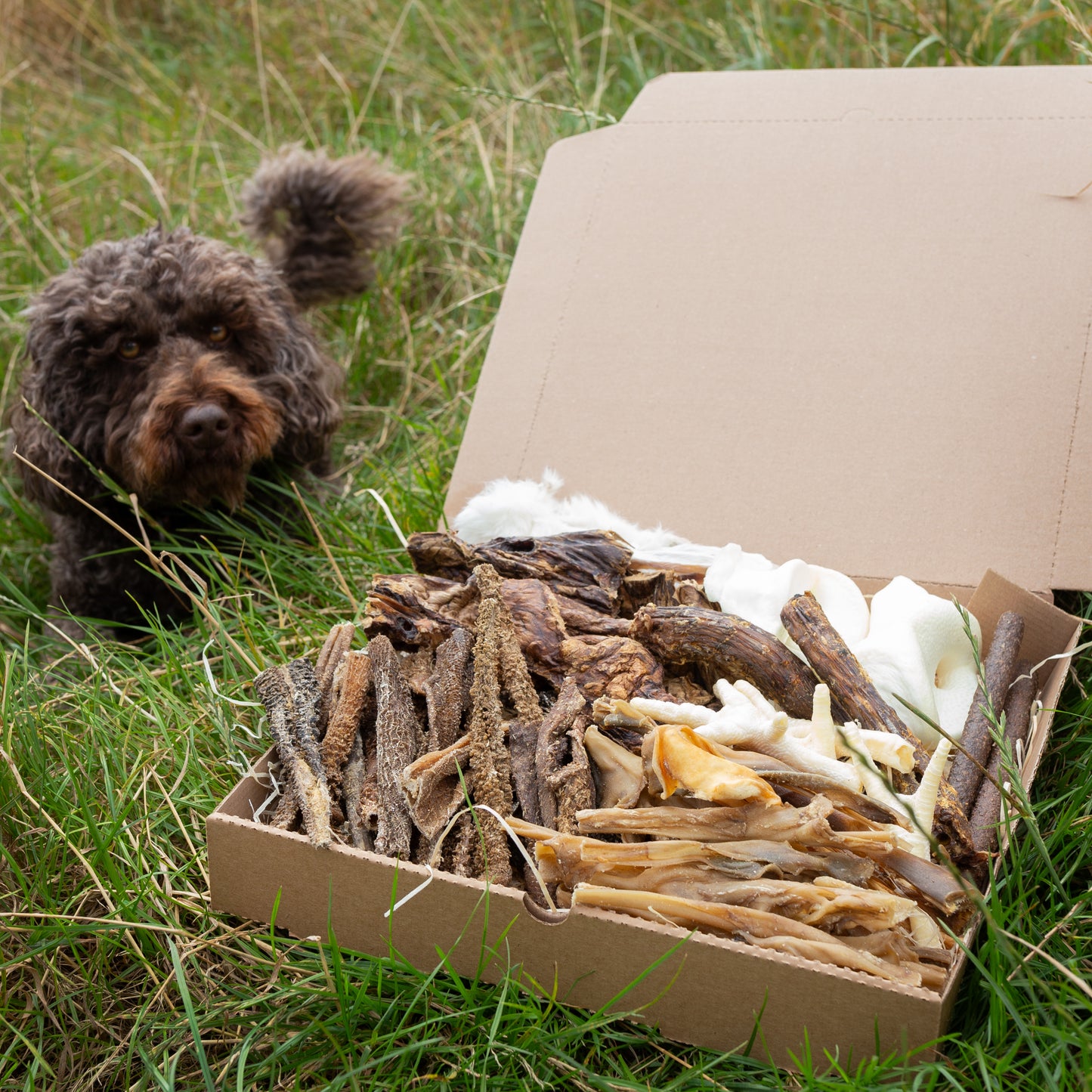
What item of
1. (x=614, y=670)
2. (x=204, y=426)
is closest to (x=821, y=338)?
(x=614, y=670)

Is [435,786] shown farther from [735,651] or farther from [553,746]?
[735,651]

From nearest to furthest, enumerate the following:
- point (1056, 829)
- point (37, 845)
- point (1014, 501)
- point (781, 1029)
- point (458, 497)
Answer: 1. point (781, 1029)
2. point (1056, 829)
3. point (37, 845)
4. point (1014, 501)
5. point (458, 497)

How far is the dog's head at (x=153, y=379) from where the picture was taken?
6.82 feet

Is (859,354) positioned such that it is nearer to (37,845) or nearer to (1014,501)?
(1014,501)

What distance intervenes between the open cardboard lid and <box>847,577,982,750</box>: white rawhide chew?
0.18m

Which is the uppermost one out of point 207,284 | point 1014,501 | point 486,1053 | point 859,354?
point 207,284

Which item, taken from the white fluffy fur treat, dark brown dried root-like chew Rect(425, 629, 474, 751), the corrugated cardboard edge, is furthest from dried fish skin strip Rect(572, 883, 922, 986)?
the white fluffy fur treat

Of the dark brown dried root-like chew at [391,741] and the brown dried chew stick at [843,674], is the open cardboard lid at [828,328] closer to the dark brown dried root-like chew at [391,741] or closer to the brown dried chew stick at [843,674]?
the brown dried chew stick at [843,674]

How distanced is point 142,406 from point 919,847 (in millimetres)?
1603

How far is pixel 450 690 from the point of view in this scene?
1.48 m

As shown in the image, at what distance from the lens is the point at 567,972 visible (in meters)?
1.19

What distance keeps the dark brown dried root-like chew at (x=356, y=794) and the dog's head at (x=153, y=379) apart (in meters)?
0.84

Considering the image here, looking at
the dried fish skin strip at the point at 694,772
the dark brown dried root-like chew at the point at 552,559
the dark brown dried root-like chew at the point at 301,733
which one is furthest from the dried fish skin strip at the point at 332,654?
the dried fish skin strip at the point at 694,772

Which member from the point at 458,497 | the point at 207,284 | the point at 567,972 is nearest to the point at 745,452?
the point at 458,497
